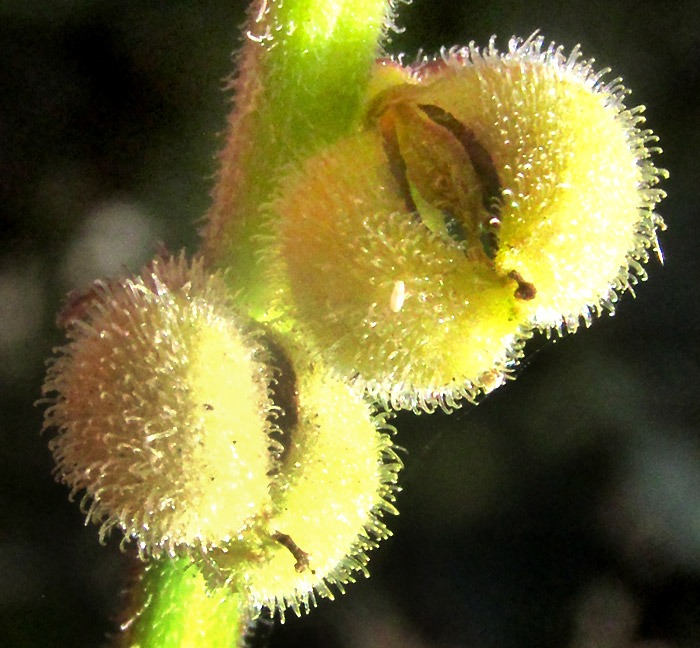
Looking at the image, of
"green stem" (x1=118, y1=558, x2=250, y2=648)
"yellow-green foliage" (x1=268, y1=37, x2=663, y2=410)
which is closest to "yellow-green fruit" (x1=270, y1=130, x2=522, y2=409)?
"yellow-green foliage" (x1=268, y1=37, x2=663, y2=410)

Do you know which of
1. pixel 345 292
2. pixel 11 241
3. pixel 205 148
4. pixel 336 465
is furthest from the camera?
pixel 205 148

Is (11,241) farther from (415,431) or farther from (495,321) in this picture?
(495,321)

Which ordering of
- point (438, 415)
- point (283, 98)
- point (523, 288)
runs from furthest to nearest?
point (438, 415) → point (283, 98) → point (523, 288)

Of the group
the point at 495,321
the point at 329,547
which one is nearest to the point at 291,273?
the point at 495,321

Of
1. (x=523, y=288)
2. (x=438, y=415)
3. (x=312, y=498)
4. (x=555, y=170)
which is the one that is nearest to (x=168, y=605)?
(x=312, y=498)

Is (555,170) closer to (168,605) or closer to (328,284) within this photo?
(328,284)

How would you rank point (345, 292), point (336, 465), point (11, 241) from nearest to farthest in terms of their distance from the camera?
point (345, 292)
point (336, 465)
point (11, 241)

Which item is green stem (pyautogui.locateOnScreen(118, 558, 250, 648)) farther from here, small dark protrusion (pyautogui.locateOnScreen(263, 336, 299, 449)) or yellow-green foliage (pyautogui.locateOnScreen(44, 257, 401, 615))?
small dark protrusion (pyautogui.locateOnScreen(263, 336, 299, 449))
